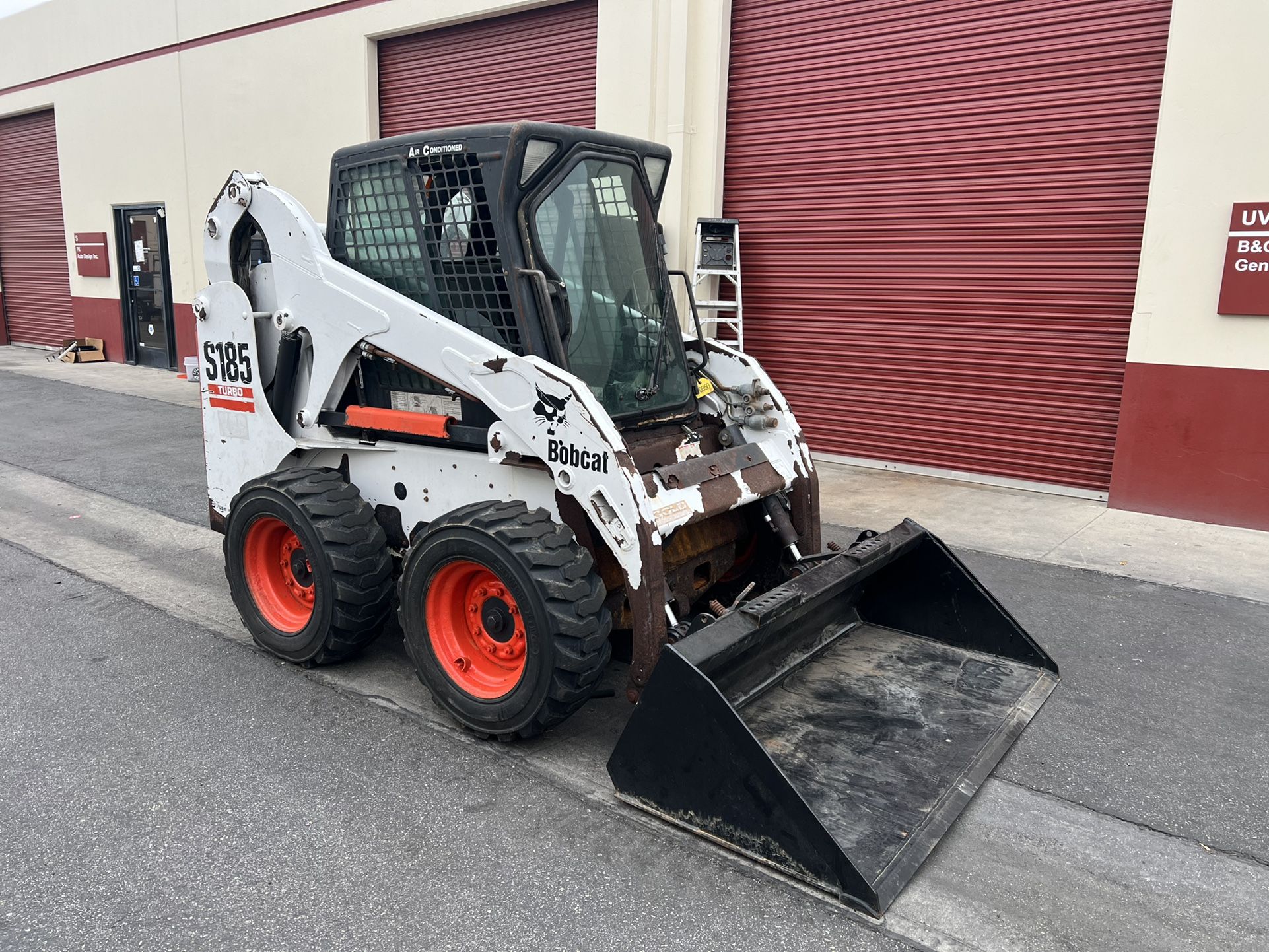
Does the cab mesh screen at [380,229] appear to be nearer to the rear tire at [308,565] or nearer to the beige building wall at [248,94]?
the rear tire at [308,565]

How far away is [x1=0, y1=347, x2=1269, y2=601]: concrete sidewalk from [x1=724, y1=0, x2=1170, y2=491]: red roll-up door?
1.35 ft

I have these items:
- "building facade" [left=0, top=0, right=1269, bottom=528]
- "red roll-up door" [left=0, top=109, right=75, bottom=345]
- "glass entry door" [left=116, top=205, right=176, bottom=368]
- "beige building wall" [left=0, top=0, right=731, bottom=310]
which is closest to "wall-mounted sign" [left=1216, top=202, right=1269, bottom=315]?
"building facade" [left=0, top=0, right=1269, bottom=528]

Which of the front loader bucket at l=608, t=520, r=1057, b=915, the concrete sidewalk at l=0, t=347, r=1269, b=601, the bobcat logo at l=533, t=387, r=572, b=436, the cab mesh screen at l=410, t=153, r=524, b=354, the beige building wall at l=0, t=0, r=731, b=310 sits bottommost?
the concrete sidewalk at l=0, t=347, r=1269, b=601

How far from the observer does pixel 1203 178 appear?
707 centimetres

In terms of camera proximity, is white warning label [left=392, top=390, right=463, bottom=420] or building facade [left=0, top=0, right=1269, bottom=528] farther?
building facade [left=0, top=0, right=1269, bottom=528]

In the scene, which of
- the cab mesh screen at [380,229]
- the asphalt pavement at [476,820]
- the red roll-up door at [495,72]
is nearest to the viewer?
the asphalt pavement at [476,820]

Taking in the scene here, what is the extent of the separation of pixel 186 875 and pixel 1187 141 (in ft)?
25.6

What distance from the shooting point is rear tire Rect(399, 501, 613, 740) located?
11.7ft

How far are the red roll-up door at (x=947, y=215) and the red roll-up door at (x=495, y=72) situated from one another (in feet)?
6.50

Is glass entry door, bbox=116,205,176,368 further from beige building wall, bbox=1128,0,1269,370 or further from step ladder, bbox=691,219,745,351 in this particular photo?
beige building wall, bbox=1128,0,1269,370

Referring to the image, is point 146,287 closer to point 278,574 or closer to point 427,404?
point 278,574

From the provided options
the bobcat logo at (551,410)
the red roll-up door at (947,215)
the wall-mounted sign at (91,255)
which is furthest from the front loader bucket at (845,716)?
the wall-mounted sign at (91,255)

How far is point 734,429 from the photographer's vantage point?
4.95 meters

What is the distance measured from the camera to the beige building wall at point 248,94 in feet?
31.6
